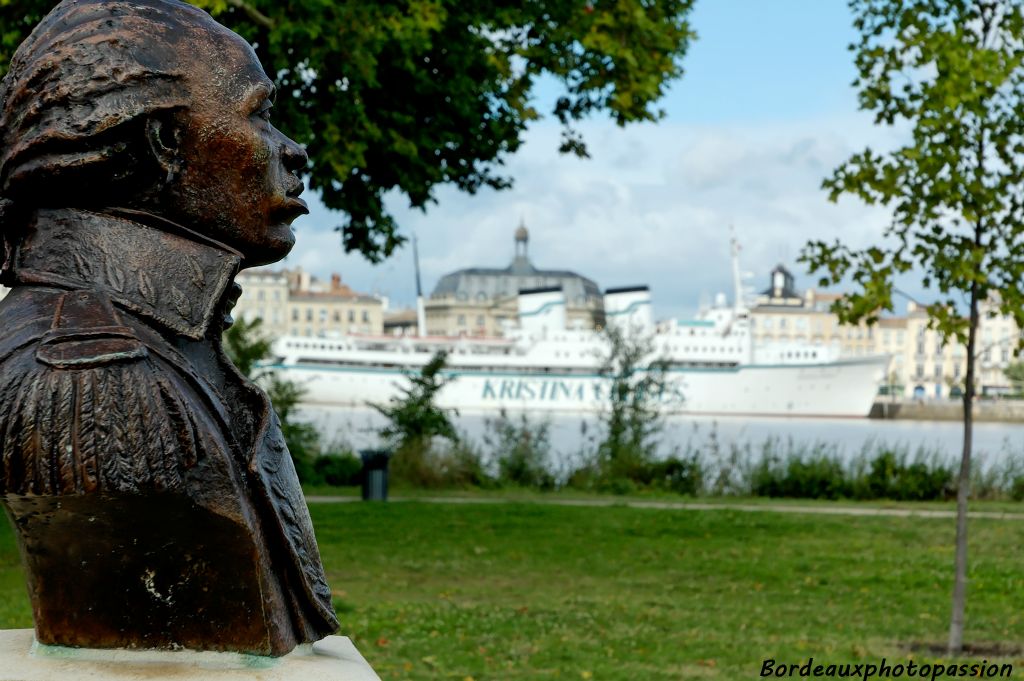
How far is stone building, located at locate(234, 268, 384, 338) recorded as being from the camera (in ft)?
317

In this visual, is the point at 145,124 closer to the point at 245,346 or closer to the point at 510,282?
the point at 245,346

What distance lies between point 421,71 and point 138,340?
933 cm

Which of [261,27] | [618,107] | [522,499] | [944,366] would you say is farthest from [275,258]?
[944,366]

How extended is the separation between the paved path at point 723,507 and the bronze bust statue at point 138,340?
1246 cm

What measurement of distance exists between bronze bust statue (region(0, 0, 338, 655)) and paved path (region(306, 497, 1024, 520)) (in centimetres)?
1246

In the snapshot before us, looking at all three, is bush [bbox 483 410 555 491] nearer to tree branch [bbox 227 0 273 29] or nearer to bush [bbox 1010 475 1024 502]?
bush [bbox 1010 475 1024 502]

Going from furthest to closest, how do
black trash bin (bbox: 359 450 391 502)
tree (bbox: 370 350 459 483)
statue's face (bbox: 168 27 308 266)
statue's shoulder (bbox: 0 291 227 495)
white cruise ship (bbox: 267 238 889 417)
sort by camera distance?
white cruise ship (bbox: 267 238 889 417)
tree (bbox: 370 350 459 483)
black trash bin (bbox: 359 450 391 502)
statue's face (bbox: 168 27 308 266)
statue's shoulder (bbox: 0 291 227 495)

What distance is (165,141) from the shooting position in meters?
2.73

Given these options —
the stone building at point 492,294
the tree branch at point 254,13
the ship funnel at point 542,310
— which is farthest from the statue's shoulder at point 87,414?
the stone building at point 492,294

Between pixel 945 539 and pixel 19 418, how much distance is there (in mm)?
12031

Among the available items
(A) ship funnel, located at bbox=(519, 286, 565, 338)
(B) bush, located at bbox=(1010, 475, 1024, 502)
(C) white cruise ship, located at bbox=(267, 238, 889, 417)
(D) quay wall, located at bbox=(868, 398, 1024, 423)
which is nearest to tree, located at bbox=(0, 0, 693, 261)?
(B) bush, located at bbox=(1010, 475, 1024, 502)

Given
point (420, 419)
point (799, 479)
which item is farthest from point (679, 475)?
point (420, 419)

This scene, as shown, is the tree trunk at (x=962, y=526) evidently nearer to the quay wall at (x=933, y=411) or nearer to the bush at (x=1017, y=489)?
the bush at (x=1017, y=489)

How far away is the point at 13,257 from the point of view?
2.79 meters
